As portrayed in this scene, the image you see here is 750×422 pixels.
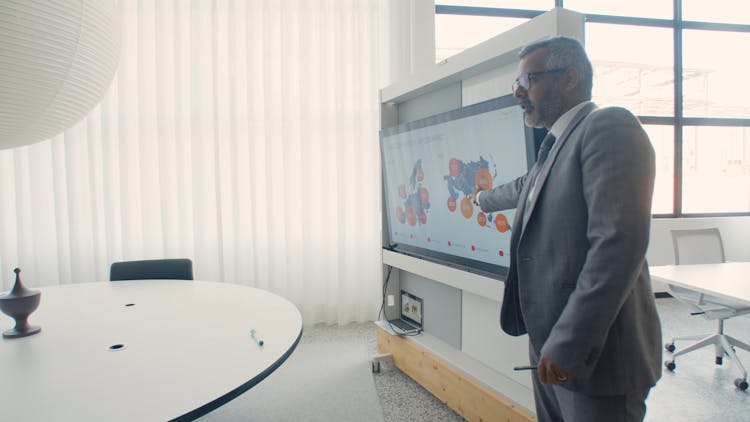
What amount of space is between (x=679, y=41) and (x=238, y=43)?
16.1 ft

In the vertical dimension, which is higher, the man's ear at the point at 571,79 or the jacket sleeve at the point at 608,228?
the man's ear at the point at 571,79

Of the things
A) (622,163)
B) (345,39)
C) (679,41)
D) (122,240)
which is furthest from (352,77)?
(679,41)

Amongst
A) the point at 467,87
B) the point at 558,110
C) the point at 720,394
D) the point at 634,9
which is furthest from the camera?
the point at 634,9

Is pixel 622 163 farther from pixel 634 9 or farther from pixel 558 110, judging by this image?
pixel 634 9

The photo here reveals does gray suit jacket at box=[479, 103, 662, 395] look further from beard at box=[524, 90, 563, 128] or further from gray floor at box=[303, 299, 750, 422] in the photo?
gray floor at box=[303, 299, 750, 422]

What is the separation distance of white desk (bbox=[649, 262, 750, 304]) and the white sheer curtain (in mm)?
2382

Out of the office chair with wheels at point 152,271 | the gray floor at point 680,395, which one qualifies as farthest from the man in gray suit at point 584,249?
the office chair with wheels at point 152,271

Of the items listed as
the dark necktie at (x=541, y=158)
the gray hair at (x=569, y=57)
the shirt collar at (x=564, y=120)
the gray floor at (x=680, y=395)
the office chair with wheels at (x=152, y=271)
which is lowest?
the gray floor at (x=680, y=395)

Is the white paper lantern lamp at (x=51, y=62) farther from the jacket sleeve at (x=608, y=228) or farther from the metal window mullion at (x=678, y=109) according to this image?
the metal window mullion at (x=678, y=109)

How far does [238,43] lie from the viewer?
4.08m

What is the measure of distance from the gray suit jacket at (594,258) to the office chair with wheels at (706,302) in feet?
7.61

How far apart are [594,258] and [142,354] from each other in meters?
1.42

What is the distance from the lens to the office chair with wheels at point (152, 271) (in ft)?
9.09

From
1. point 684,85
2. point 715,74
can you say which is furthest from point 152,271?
point 715,74
